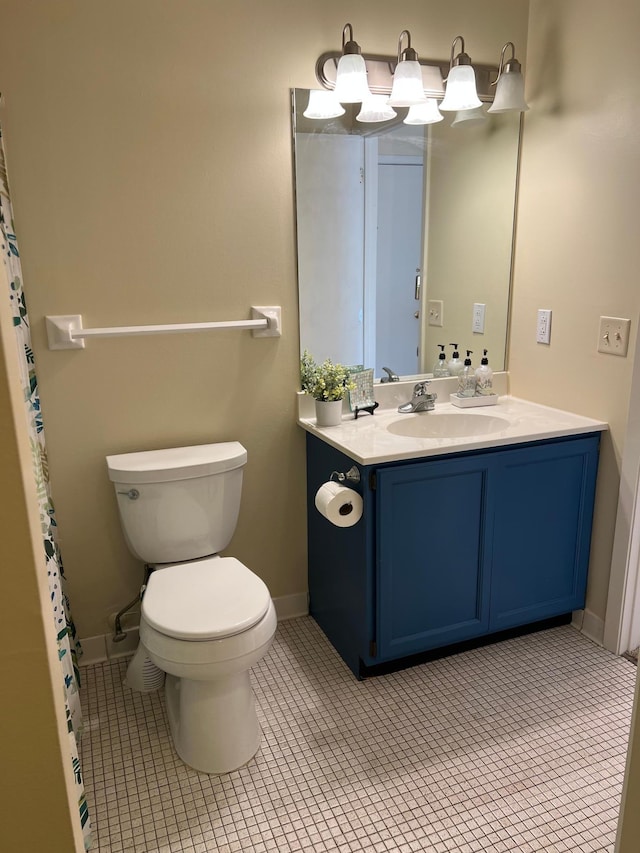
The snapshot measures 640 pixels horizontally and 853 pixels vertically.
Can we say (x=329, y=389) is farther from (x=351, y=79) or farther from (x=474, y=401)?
(x=351, y=79)

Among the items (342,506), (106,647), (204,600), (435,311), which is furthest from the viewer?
(435,311)

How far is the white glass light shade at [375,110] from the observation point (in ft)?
7.53

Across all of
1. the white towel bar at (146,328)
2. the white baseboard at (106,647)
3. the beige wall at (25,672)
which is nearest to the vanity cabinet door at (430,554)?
the white towel bar at (146,328)

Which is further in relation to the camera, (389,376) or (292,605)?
(292,605)

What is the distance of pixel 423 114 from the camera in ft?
7.91

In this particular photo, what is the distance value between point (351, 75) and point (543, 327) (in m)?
1.17

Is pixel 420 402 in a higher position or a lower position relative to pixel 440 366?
lower

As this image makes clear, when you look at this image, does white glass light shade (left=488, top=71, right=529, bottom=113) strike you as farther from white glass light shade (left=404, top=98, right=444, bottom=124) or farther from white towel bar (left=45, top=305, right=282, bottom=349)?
white towel bar (left=45, top=305, right=282, bottom=349)

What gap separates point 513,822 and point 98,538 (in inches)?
62.0

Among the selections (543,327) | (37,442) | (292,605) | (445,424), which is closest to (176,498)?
(37,442)

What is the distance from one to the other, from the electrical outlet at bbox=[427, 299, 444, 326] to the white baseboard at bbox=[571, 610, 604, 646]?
127 cm

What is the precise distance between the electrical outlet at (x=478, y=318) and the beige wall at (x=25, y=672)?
2296 millimetres

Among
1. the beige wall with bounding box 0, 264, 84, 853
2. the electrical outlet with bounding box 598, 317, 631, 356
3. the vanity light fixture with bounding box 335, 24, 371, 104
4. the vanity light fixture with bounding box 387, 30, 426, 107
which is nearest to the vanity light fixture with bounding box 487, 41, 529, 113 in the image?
the vanity light fixture with bounding box 387, 30, 426, 107

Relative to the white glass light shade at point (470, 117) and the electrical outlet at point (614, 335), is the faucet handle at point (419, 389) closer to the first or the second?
the electrical outlet at point (614, 335)
